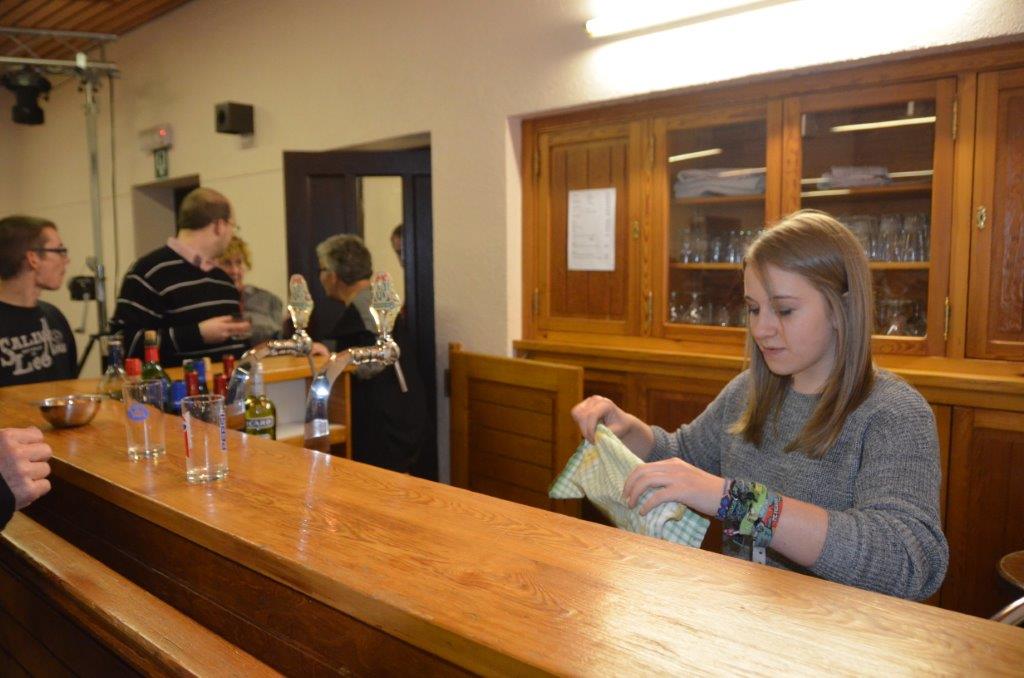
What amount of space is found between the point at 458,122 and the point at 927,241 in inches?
85.5

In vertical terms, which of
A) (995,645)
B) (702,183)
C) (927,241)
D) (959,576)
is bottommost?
(959,576)

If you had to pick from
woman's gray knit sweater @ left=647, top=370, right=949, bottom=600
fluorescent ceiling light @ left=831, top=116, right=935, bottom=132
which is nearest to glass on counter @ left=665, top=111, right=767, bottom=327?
fluorescent ceiling light @ left=831, top=116, right=935, bottom=132

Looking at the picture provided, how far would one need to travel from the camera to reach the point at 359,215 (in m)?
4.21

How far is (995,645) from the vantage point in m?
0.79

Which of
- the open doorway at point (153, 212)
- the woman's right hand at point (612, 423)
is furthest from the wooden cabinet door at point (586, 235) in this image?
the open doorway at point (153, 212)

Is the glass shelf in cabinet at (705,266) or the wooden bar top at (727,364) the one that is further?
the glass shelf in cabinet at (705,266)

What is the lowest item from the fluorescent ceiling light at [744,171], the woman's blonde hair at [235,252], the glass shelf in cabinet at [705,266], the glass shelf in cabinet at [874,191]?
the glass shelf in cabinet at [705,266]

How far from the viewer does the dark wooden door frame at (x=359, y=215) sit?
4.07 metres

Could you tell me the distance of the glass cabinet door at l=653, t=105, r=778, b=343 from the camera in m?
2.98

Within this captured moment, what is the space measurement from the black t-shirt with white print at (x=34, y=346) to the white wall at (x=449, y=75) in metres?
1.70

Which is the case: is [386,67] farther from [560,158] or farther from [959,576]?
[959,576]

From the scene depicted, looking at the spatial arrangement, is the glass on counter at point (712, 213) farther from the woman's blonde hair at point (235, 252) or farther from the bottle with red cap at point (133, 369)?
the woman's blonde hair at point (235, 252)

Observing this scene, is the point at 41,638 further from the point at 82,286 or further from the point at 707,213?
the point at 82,286

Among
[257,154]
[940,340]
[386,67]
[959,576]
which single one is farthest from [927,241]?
[257,154]
